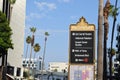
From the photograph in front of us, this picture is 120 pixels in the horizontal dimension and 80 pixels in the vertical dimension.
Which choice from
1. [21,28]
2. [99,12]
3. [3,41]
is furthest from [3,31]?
[21,28]

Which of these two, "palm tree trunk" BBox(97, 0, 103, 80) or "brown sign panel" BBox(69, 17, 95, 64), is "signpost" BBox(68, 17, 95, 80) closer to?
"brown sign panel" BBox(69, 17, 95, 64)

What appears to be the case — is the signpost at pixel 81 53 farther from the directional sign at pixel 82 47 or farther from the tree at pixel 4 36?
the tree at pixel 4 36

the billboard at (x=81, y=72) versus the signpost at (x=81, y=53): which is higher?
the signpost at (x=81, y=53)

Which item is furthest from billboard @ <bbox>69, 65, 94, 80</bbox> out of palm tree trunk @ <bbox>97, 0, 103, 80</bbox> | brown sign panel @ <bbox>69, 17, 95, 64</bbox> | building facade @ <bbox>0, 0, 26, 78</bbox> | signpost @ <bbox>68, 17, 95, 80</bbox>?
building facade @ <bbox>0, 0, 26, 78</bbox>

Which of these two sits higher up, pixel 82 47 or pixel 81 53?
pixel 82 47

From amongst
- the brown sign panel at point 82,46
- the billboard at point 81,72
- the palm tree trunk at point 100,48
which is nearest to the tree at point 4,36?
the palm tree trunk at point 100,48

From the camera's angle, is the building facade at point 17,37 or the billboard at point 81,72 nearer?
the billboard at point 81,72

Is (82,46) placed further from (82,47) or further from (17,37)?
(17,37)

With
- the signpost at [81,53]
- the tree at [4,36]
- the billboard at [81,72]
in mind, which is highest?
the tree at [4,36]

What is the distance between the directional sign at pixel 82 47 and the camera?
1873 cm

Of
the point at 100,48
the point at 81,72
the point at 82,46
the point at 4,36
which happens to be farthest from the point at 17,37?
the point at 81,72

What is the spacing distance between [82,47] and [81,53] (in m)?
0.28

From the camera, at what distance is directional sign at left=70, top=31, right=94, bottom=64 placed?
18734 mm

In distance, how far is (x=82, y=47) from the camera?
740 inches
